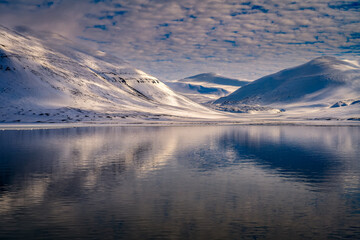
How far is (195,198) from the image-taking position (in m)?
20.6

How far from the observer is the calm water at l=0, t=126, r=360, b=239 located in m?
15.4

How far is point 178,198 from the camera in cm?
2056

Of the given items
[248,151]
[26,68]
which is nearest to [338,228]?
[248,151]

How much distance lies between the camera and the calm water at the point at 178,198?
50.4 feet

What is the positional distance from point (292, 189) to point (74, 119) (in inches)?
4970

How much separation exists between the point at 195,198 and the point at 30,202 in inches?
347

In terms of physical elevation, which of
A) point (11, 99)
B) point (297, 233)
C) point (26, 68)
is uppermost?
point (26, 68)

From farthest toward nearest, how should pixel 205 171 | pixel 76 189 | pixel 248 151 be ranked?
pixel 248 151 → pixel 205 171 → pixel 76 189

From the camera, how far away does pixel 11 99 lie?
157 m

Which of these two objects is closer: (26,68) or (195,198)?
(195,198)

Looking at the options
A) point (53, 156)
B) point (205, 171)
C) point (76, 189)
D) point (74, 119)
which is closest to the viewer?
point (76, 189)

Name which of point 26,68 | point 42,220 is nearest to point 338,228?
point 42,220

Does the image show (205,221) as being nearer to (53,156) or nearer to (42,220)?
(42,220)

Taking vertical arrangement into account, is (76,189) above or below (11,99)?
below
